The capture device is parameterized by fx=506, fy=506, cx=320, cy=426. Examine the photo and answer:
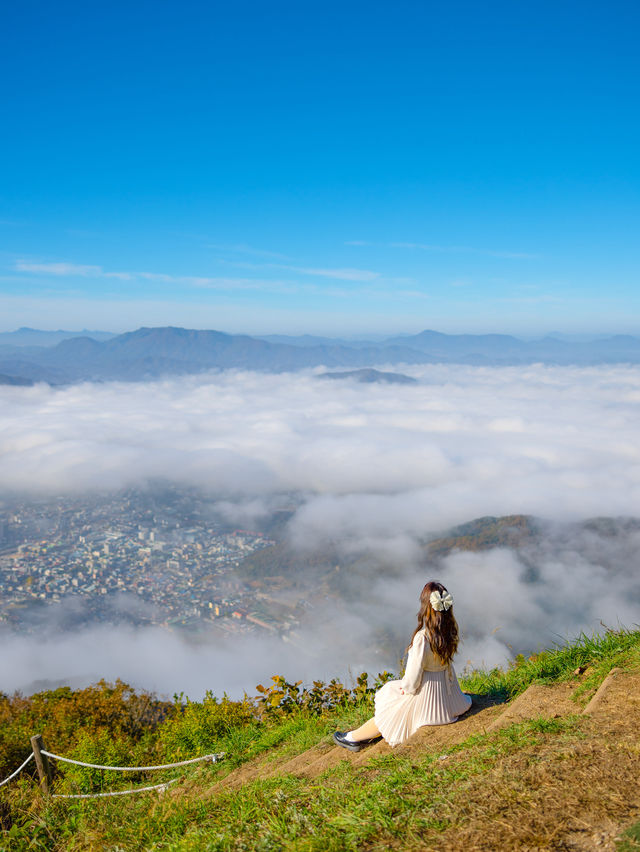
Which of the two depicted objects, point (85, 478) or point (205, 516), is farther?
point (85, 478)

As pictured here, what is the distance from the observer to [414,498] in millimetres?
182000

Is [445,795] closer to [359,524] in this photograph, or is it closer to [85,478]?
[359,524]

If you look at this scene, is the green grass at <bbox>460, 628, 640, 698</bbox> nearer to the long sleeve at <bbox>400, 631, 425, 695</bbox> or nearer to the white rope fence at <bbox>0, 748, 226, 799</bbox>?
the long sleeve at <bbox>400, 631, 425, 695</bbox>

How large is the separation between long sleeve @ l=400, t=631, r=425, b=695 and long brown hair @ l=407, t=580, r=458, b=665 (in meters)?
0.08

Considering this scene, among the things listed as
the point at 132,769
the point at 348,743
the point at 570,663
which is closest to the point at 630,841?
the point at 348,743

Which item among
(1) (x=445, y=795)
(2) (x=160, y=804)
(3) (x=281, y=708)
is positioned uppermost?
(1) (x=445, y=795)

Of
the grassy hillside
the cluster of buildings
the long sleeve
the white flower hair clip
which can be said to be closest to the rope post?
the grassy hillside

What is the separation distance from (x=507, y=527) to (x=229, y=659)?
70.7 metres

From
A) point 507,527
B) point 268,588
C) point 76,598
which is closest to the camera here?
point 76,598

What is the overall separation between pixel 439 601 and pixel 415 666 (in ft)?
2.00

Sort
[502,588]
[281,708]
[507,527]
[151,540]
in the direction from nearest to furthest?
[281,708], [502,588], [507,527], [151,540]

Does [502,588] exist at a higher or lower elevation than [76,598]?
higher

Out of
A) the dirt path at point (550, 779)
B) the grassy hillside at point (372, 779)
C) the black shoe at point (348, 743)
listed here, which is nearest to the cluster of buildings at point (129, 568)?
the grassy hillside at point (372, 779)

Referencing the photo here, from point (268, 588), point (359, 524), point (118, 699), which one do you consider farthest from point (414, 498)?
point (118, 699)
